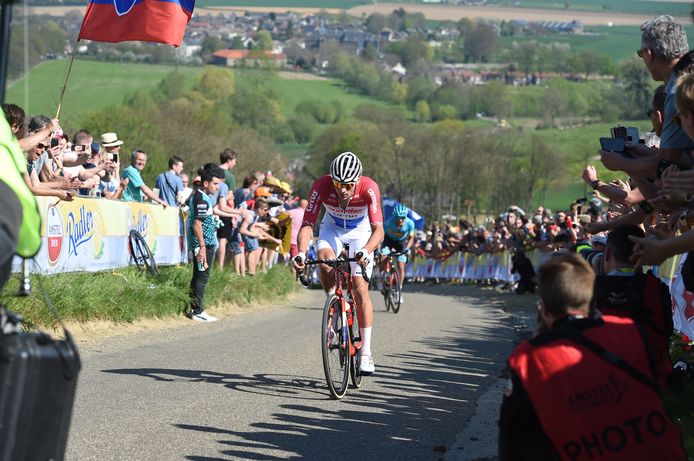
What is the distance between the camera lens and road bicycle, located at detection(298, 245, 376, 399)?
10057mm

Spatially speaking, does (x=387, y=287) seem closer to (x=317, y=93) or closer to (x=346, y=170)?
(x=346, y=170)

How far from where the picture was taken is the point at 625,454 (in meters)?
4.67

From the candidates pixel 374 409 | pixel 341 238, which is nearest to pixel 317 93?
pixel 341 238

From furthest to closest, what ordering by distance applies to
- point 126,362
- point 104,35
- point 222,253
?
point 222,253
point 104,35
point 126,362

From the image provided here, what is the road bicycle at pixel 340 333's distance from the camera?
33.0ft

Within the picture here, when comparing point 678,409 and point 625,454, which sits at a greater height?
point 625,454

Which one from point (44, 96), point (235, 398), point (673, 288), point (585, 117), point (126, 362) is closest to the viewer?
point (235, 398)

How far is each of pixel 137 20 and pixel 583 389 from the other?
10.0 meters

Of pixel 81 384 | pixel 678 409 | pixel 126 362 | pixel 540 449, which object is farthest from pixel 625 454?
pixel 126 362

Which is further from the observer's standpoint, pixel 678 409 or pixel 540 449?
pixel 678 409

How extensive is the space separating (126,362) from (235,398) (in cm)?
222

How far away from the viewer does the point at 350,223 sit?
11383 mm

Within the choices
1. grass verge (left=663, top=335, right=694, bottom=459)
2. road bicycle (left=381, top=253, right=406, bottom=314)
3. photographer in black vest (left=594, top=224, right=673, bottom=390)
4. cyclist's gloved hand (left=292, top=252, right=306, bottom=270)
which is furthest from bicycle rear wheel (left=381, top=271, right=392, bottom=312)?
photographer in black vest (left=594, top=224, right=673, bottom=390)

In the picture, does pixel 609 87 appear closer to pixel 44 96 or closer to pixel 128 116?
pixel 44 96
